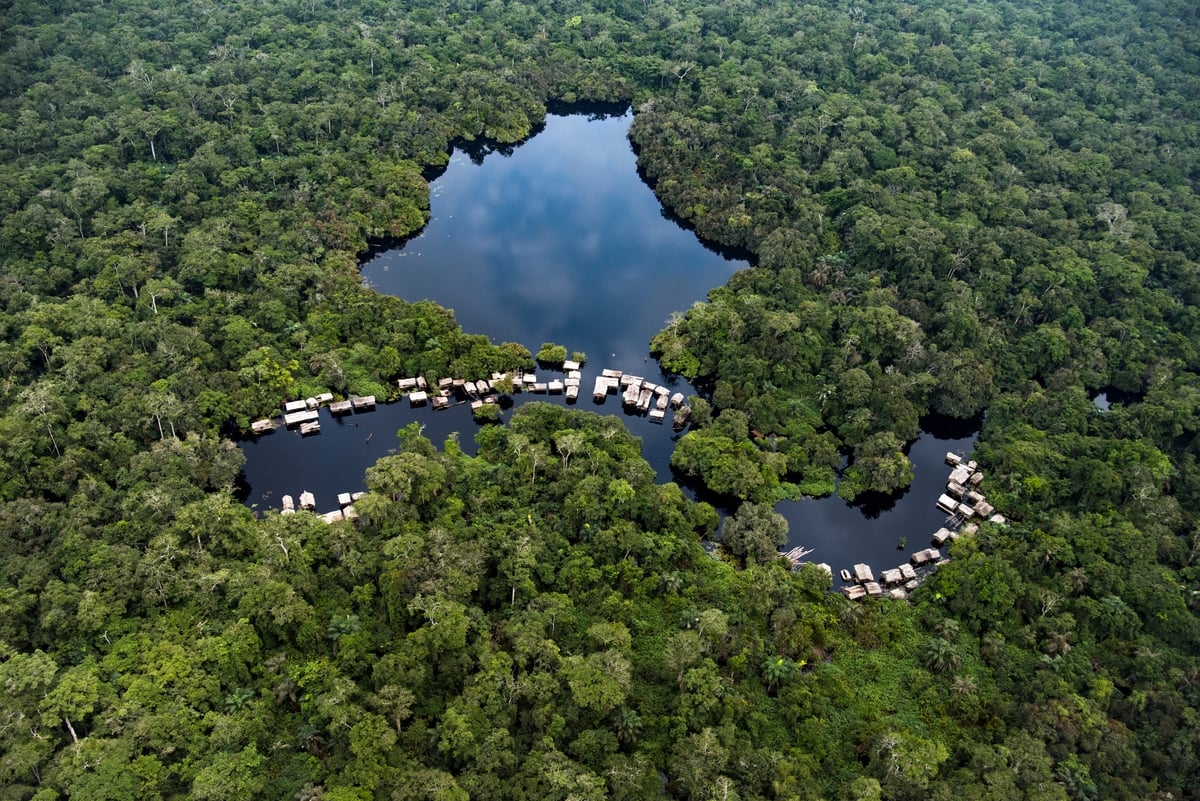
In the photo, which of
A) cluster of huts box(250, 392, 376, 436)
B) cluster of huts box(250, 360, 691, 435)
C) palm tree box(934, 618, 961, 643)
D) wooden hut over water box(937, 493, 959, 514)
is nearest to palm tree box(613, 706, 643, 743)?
palm tree box(934, 618, 961, 643)

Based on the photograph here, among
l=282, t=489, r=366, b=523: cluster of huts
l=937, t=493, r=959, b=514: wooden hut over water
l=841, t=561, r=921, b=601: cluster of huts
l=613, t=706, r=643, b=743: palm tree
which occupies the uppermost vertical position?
l=937, t=493, r=959, b=514: wooden hut over water

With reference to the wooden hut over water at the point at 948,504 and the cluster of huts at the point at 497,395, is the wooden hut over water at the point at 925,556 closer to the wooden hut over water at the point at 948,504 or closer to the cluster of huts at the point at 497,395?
the wooden hut over water at the point at 948,504

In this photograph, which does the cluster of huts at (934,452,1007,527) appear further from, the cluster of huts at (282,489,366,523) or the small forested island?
the cluster of huts at (282,489,366,523)

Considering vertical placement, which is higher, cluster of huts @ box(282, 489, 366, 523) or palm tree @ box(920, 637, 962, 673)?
A: palm tree @ box(920, 637, 962, 673)

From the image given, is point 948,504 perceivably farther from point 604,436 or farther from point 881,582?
point 604,436

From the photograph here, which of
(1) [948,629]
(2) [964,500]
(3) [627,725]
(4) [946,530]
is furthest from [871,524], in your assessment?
(3) [627,725]
